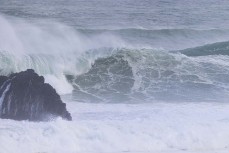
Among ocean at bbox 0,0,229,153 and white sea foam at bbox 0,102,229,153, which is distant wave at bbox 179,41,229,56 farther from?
white sea foam at bbox 0,102,229,153

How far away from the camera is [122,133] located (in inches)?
462

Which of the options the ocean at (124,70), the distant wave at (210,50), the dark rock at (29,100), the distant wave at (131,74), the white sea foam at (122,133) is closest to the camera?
the white sea foam at (122,133)

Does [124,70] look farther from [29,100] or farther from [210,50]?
[29,100]

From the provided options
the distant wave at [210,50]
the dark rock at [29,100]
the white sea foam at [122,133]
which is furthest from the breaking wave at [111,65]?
the dark rock at [29,100]

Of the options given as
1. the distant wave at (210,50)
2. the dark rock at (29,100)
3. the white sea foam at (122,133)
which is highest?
the distant wave at (210,50)

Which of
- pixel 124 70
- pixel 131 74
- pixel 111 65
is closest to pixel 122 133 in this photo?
pixel 131 74

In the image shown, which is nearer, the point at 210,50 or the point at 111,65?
the point at 111,65

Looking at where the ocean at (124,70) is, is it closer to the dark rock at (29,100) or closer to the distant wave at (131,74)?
the distant wave at (131,74)

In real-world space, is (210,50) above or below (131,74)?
above

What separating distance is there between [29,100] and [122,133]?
2240 millimetres

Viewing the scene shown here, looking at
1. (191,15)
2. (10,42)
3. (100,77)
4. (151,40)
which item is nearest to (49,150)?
(100,77)

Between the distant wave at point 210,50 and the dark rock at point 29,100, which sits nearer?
the dark rock at point 29,100

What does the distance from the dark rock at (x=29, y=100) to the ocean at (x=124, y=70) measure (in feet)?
1.45

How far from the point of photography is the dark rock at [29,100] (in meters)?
12.2
